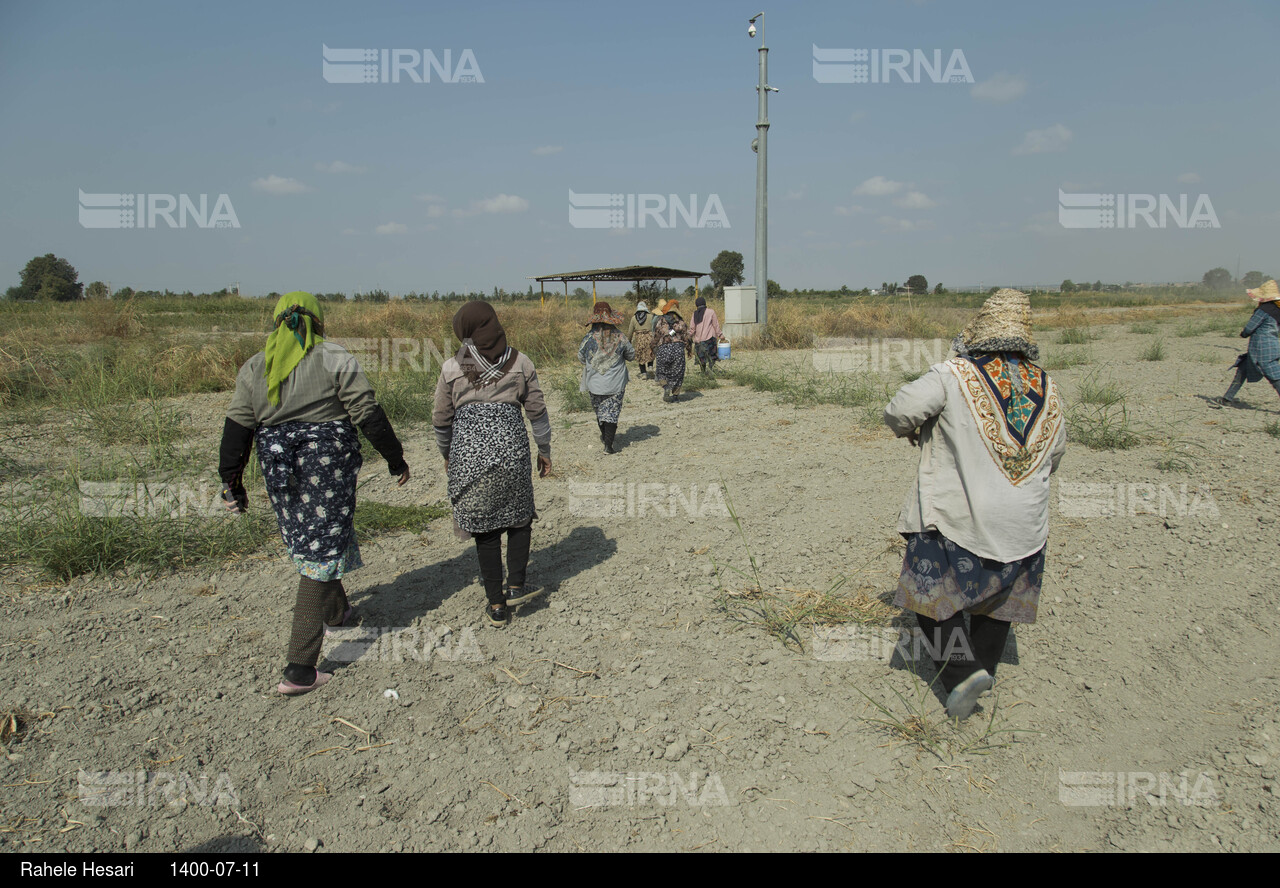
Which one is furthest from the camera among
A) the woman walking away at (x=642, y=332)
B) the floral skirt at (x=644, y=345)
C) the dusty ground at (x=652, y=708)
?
the floral skirt at (x=644, y=345)

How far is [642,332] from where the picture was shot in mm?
9320

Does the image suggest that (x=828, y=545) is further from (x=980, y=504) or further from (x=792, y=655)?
(x=980, y=504)

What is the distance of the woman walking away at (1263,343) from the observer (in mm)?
6461

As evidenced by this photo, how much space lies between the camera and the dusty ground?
208cm

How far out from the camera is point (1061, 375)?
978 cm

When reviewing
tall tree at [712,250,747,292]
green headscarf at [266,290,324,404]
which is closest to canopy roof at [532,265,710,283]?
green headscarf at [266,290,324,404]

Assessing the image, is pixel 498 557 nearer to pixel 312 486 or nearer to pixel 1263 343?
pixel 312 486

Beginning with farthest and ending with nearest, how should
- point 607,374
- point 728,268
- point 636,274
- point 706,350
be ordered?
point 728,268 → point 636,274 → point 706,350 → point 607,374

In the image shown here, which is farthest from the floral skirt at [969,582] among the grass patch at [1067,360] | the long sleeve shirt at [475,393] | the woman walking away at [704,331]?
the grass patch at [1067,360]

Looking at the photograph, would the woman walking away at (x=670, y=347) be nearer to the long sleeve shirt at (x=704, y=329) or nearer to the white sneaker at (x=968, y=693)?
Result: the long sleeve shirt at (x=704, y=329)

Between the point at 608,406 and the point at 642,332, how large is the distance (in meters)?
3.09

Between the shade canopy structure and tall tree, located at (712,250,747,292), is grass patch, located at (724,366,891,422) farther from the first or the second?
tall tree, located at (712,250,747,292)

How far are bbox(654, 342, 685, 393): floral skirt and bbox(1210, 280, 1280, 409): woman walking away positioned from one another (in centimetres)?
571

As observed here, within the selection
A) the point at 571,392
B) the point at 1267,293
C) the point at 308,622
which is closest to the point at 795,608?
the point at 308,622
